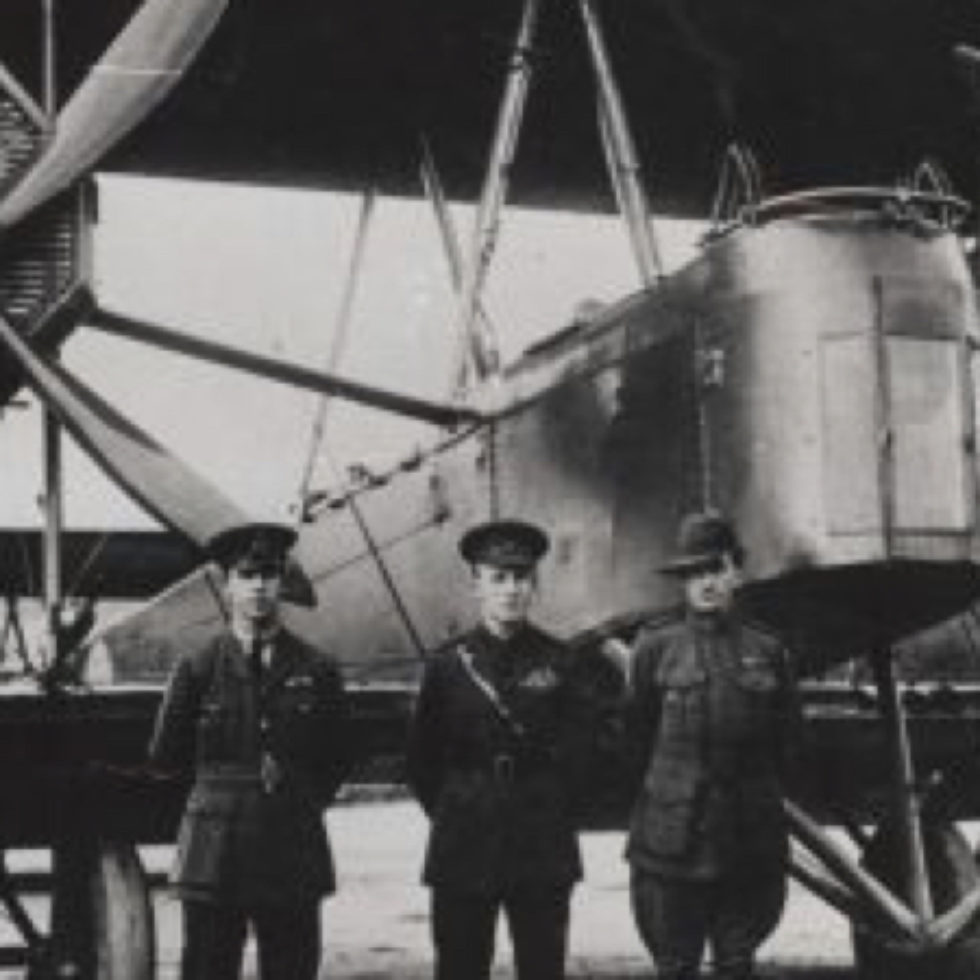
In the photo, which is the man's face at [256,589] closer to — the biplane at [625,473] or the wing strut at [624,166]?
the biplane at [625,473]

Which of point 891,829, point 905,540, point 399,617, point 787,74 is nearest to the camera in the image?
point 905,540

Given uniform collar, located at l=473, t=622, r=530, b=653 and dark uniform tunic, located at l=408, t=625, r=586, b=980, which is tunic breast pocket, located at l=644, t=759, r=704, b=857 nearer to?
dark uniform tunic, located at l=408, t=625, r=586, b=980

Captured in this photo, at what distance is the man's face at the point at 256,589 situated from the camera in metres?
5.30

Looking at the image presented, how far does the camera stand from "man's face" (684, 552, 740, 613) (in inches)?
221

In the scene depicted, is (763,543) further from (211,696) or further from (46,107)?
(46,107)

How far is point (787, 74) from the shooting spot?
1034 cm

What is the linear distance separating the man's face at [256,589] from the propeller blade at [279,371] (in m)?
2.35

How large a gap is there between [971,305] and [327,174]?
19.1 ft

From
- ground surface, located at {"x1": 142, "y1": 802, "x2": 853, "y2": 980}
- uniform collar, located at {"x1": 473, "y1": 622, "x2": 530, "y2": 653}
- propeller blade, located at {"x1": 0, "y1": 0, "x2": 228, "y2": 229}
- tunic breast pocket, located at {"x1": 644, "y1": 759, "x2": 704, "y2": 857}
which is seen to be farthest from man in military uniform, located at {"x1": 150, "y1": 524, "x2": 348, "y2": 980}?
ground surface, located at {"x1": 142, "y1": 802, "x2": 853, "y2": 980}

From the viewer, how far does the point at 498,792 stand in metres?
5.39

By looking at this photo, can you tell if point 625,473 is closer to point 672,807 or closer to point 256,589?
point 672,807

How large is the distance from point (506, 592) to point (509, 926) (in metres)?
0.89

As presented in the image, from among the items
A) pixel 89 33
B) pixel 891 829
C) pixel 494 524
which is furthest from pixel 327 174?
pixel 494 524

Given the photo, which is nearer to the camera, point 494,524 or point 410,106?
point 494,524
